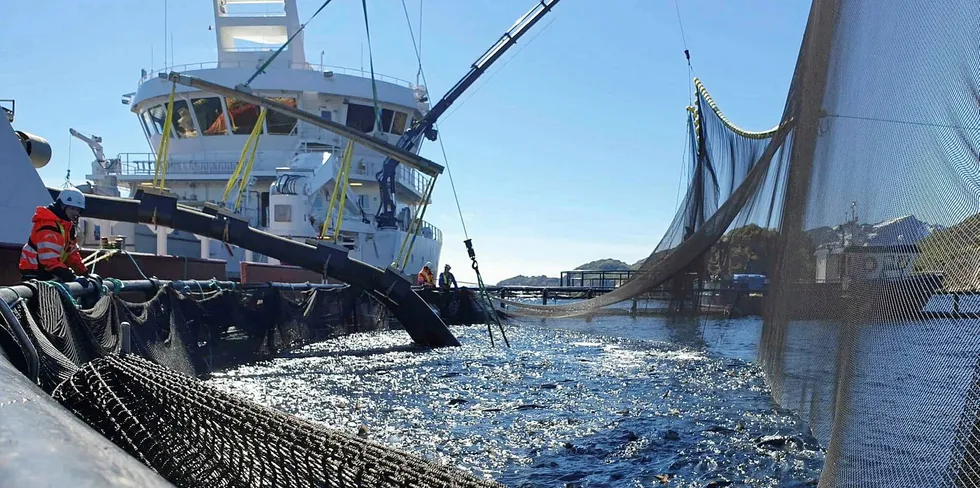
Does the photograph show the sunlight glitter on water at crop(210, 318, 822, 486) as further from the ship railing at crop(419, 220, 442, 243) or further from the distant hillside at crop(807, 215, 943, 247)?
the ship railing at crop(419, 220, 442, 243)

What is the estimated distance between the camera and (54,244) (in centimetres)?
716

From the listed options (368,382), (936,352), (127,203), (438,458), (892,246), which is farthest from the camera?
(127,203)

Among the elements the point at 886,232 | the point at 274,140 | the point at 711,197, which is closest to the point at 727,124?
the point at 711,197

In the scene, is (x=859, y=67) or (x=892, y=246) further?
(x=859, y=67)

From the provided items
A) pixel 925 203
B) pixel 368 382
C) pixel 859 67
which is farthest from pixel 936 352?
pixel 368 382

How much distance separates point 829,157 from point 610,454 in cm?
337

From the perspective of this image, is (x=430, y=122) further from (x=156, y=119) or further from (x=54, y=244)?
(x=54, y=244)

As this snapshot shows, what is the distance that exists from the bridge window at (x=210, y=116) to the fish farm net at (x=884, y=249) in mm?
25628

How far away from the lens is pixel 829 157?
5.63 metres

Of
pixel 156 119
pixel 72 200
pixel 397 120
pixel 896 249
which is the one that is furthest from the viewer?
pixel 397 120

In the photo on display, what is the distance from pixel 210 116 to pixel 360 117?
19.7ft

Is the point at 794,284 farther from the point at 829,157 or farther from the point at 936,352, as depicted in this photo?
the point at 936,352

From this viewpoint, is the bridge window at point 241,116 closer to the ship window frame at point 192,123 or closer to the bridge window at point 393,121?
the ship window frame at point 192,123

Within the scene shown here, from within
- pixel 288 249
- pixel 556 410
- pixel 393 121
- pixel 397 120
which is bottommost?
pixel 556 410
